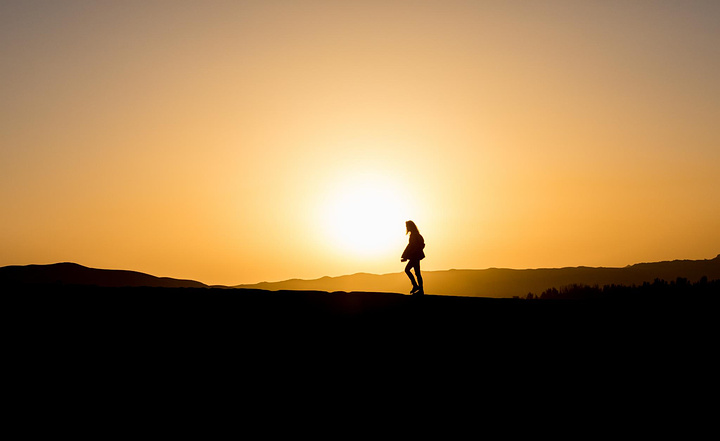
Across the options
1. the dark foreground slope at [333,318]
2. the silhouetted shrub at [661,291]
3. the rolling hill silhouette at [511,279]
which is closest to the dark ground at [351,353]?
the dark foreground slope at [333,318]

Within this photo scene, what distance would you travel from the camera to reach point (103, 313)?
12.5 m

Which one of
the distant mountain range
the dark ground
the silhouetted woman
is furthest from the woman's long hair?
the distant mountain range

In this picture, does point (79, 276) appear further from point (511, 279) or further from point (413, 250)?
point (511, 279)

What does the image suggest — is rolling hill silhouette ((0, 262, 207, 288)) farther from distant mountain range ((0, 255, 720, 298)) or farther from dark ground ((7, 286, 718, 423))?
dark ground ((7, 286, 718, 423))

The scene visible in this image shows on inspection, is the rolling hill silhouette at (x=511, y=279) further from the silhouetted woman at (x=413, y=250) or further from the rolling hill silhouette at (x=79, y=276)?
the silhouetted woman at (x=413, y=250)

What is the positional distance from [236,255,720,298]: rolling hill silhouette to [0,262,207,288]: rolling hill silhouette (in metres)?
41.7

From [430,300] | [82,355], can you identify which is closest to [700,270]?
[430,300]

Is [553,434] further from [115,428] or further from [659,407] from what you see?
[115,428]

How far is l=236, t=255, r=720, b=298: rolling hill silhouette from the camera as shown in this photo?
134750 millimetres

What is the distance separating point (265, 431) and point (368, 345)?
139 inches

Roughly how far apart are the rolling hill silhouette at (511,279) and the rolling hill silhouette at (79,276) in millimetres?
41747

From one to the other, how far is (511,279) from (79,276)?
9827 cm

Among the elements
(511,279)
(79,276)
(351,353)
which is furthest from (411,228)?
(511,279)

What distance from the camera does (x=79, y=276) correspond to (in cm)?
7931
